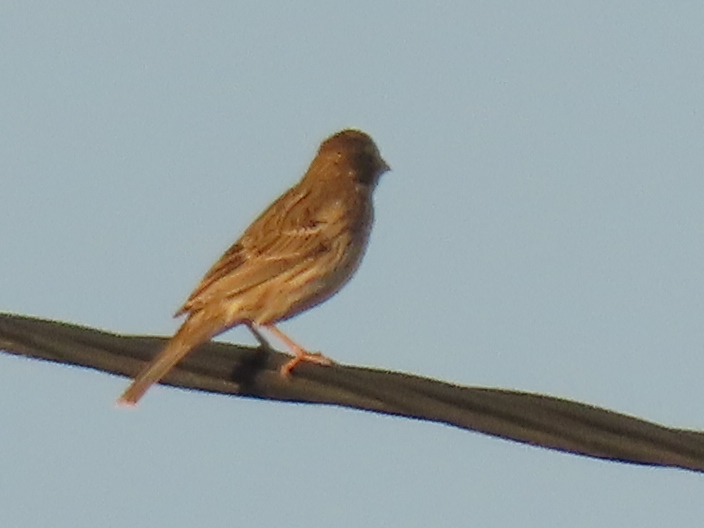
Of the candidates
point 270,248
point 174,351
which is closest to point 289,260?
point 270,248

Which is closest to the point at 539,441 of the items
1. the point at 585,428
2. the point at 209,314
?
the point at 585,428

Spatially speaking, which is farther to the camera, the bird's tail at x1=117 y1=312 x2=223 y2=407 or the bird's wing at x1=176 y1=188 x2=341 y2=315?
the bird's wing at x1=176 y1=188 x2=341 y2=315

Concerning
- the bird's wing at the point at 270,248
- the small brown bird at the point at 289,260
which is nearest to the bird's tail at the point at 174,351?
the small brown bird at the point at 289,260

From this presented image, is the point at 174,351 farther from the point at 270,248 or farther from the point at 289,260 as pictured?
the point at 270,248

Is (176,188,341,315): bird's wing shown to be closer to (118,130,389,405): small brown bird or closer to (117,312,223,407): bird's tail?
(118,130,389,405): small brown bird

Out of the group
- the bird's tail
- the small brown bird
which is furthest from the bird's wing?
the bird's tail

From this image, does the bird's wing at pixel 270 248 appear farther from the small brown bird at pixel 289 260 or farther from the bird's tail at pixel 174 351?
the bird's tail at pixel 174 351
